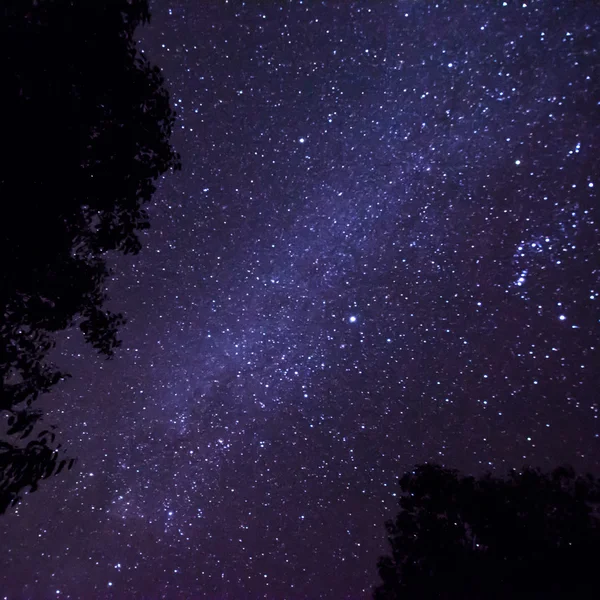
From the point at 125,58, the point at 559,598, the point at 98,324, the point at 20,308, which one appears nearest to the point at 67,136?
the point at 125,58

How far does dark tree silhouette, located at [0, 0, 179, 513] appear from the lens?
3.59 m

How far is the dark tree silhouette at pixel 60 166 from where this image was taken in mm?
3588

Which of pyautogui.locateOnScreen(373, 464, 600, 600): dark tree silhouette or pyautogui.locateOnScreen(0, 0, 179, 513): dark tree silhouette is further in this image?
pyautogui.locateOnScreen(373, 464, 600, 600): dark tree silhouette

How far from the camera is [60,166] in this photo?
3.99 metres

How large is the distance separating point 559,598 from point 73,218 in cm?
1256

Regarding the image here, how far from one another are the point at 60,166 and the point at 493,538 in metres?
12.6

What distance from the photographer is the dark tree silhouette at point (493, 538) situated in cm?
957

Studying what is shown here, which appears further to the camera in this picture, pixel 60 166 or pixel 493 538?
pixel 493 538

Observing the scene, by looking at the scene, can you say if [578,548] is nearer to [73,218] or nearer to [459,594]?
[459,594]

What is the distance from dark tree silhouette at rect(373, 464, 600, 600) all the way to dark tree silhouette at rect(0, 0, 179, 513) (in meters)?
10.6

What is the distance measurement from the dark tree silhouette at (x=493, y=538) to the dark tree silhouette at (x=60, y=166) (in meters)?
10.6

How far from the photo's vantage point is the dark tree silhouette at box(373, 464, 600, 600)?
9.57 meters

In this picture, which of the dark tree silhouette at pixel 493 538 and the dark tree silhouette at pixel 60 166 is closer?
the dark tree silhouette at pixel 60 166

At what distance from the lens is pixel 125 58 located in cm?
447
